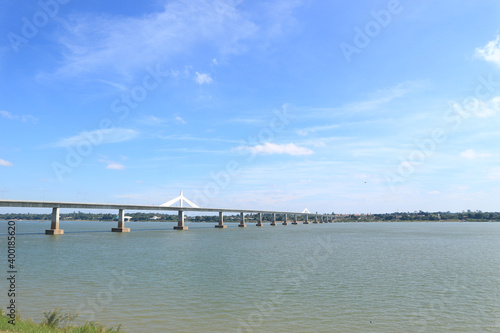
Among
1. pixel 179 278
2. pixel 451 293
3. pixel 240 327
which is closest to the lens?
pixel 240 327

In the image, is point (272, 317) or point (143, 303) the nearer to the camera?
point (272, 317)

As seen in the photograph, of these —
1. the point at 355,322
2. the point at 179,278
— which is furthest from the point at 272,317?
the point at 179,278

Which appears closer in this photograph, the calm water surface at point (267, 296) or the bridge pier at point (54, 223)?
the calm water surface at point (267, 296)

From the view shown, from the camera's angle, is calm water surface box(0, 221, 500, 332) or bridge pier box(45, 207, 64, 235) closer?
calm water surface box(0, 221, 500, 332)

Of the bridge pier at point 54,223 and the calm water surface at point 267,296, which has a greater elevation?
the bridge pier at point 54,223

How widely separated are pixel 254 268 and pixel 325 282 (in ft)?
32.5

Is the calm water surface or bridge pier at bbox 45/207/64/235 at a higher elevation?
bridge pier at bbox 45/207/64/235

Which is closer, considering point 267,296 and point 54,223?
point 267,296

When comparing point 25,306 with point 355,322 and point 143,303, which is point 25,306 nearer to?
point 143,303

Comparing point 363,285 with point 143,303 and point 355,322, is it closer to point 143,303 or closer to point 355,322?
point 355,322

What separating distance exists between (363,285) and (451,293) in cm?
615

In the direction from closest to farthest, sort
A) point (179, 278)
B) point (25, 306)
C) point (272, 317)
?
point (272, 317) < point (25, 306) < point (179, 278)

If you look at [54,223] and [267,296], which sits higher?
[54,223]

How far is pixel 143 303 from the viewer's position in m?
21.8
